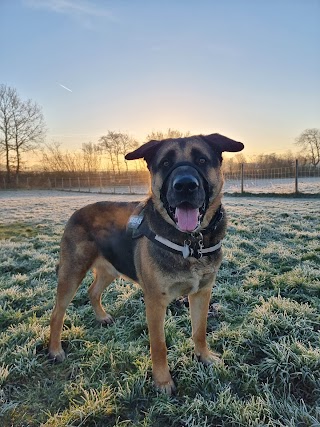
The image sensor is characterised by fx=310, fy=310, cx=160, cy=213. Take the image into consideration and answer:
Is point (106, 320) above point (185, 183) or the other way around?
the other way around

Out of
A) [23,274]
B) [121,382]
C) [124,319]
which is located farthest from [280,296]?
[23,274]

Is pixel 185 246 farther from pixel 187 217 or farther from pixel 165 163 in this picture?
pixel 165 163

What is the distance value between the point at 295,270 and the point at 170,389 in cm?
299

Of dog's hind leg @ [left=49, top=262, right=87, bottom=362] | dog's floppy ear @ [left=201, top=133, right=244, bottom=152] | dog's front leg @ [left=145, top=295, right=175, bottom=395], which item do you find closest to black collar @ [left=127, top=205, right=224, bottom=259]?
dog's front leg @ [left=145, top=295, right=175, bottom=395]

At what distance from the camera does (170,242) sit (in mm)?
2500

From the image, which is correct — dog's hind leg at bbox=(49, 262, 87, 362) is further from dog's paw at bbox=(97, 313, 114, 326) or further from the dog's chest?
the dog's chest

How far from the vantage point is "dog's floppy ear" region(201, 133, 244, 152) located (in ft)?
8.83

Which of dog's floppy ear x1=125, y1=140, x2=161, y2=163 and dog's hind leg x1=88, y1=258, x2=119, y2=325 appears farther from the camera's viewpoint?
dog's hind leg x1=88, y1=258, x2=119, y2=325

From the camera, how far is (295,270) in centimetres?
466

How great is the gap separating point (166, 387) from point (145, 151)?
195 centimetres

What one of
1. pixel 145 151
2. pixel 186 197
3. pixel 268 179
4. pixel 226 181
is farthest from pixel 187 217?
pixel 268 179

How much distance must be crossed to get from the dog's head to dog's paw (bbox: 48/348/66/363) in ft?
5.48

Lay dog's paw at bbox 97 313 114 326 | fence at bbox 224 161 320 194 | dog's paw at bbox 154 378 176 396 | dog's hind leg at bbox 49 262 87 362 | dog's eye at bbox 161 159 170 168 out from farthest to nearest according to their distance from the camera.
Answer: fence at bbox 224 161 320 194 → dog's paw at bbox 97 313 114 326 → dog's hind leg at bbox 49 262 87 362 → dog's eye at bbox 161 159 170 168 → dog's paw at bbox 154 378 176 396

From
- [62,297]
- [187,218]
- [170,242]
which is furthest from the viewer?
[62,297]
